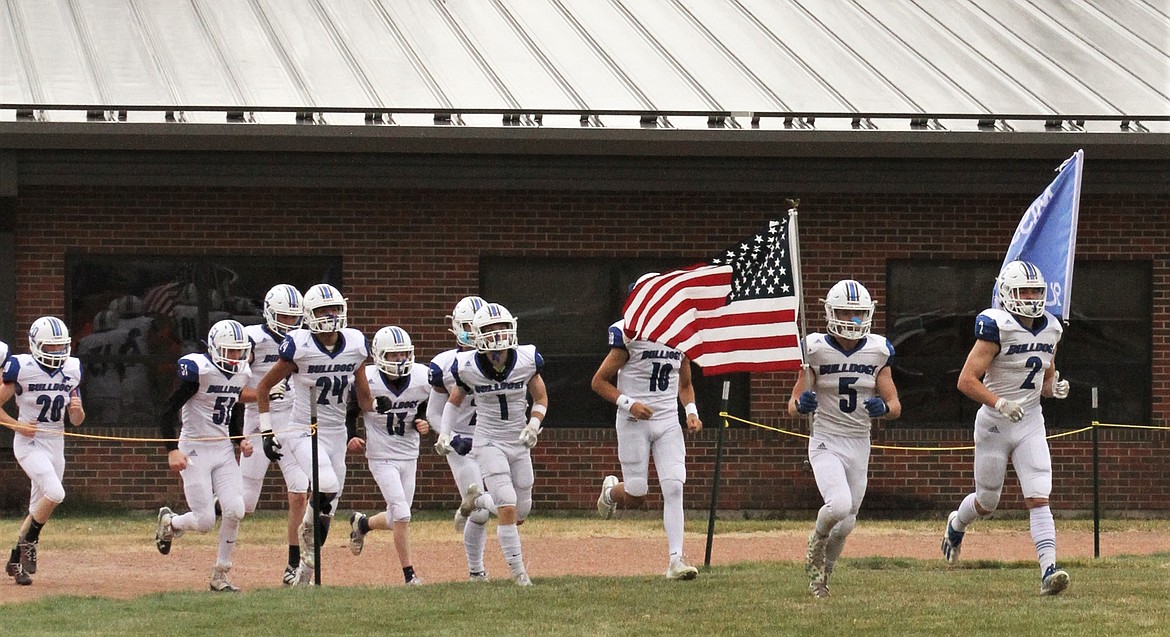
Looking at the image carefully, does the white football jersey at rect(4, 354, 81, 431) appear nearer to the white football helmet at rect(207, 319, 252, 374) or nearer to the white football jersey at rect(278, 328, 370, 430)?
the white football helmet at rect(207, 319, 252, 374)

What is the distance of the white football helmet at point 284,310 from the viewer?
13.1 metres

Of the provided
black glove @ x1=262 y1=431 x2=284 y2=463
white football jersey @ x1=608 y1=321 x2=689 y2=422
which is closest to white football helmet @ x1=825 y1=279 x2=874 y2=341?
white football jersey @ x1=608 y1=321 x2=689 y2=422

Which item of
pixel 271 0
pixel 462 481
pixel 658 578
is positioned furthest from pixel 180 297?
pixel 658 578

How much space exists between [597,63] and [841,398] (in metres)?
8.75

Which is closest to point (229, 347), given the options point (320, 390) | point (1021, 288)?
point (320, 390)

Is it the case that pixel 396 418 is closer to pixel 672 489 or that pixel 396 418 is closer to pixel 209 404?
pixel 209 404

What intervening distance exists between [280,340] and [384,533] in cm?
435

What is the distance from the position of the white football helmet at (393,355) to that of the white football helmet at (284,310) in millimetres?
680

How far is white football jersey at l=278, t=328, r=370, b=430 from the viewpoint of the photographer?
40.7ft

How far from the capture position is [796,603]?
10797mm

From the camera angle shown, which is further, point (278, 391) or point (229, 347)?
point (278, 391)

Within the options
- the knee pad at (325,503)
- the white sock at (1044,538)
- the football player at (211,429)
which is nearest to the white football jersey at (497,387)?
the knee pad at (325,503)

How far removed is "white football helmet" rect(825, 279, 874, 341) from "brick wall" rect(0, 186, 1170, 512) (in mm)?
6890

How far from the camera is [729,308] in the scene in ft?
40.9
